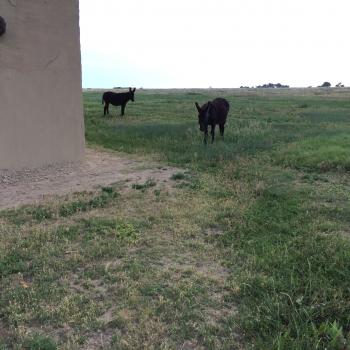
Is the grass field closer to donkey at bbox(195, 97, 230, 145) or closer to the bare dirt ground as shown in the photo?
the bare dirt ground

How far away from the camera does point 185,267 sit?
421 centimetres

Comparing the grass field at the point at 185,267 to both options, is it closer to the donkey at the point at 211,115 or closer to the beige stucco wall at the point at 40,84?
the beige stucco wall at the point at 40,84

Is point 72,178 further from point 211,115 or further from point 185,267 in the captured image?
point 211,115

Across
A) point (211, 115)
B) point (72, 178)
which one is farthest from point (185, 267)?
point (211, 115)

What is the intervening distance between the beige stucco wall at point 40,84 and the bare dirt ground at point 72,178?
0.27 metres

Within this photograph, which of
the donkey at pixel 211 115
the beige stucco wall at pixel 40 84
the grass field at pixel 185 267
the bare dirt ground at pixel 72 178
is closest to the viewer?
the grass field at pixel 185 267

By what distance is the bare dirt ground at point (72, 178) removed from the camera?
267 inches

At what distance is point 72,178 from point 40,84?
1.97 meters

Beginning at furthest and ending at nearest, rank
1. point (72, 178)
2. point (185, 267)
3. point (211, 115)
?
point (211, 115), point (72, 178), point (185, 267)

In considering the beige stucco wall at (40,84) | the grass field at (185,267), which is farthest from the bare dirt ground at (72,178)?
A: the grass field at (185,267)

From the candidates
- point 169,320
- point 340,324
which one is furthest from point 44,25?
point 340,324

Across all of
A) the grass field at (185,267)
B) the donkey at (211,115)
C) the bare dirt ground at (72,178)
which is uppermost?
the donkey at (211,115)

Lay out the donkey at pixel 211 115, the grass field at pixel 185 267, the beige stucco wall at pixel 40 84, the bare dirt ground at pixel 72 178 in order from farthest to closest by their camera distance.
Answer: the donkey at pixel 211 115
the beige stucco wall at pixel 40 84
the bare dirt ground at pixel 72 178
the grass field at pixel 185 267

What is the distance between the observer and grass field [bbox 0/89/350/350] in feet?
10.2
